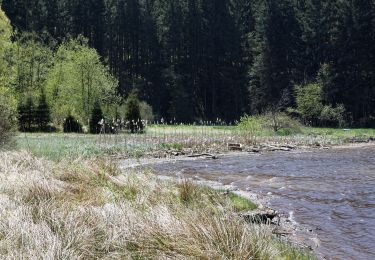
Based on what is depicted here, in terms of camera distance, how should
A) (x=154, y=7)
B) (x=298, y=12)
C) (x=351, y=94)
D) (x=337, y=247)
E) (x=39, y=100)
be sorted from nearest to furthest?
(x=337, y=247), (x=39, y=100), (x=351, y=94), (x=298, y=12), (x=154, y=7)

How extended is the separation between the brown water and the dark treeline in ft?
122

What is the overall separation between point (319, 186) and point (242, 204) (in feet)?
18.5

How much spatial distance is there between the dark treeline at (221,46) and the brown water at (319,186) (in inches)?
1465

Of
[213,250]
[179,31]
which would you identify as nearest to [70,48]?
[179,31]

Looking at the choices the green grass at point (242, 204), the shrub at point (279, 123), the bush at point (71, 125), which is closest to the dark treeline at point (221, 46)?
the shrub at point (279, 123)

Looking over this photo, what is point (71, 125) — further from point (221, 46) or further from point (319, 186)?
point (221, 46)

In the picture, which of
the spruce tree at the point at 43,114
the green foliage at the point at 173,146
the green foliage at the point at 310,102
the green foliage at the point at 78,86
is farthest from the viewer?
the green foliage at the point at 310,102

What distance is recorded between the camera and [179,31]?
7444cm

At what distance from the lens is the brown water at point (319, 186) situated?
30.8 feet

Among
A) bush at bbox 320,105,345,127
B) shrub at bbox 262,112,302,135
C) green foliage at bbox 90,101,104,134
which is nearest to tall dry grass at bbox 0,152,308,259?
green foliage at bbox 90,101,104,134

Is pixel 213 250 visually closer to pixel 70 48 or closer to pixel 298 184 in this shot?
pixel 298 184

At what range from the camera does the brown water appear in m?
9.38

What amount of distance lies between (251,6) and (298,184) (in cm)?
6602

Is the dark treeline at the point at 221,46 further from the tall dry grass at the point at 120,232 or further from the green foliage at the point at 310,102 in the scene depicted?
the tall dry grass at the point at 120,232
